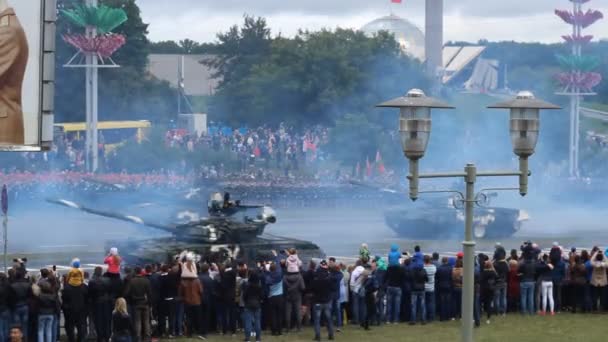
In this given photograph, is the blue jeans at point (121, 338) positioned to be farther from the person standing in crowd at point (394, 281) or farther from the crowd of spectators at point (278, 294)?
the person standing in crowd at point (394, 281)

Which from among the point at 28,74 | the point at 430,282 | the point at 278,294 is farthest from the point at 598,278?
the point at 28,74

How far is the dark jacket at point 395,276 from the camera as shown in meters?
24.0

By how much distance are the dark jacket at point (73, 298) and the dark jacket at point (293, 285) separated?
135 inches

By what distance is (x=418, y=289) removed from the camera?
78.8 ft

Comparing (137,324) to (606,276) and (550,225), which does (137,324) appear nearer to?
(606,276)

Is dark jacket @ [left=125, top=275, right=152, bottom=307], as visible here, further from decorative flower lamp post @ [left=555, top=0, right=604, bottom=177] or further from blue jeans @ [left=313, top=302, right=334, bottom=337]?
decorative flower lamp post @ [left=555, top=0, right=604, bottom=177]

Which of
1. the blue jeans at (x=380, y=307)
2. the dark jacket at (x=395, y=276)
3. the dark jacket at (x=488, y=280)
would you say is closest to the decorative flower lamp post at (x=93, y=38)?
the blue jeans at (x=380, y=307)

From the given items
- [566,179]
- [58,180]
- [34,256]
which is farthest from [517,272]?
[566,179]

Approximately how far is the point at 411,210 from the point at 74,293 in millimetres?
18886

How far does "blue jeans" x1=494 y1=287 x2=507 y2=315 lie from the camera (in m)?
25.2

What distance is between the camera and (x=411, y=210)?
39219 millimetres

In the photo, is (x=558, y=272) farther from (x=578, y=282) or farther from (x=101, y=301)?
(x=101, y=301)

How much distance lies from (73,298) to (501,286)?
7.75 metres

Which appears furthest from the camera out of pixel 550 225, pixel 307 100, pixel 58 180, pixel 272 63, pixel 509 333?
pixel 272 63
